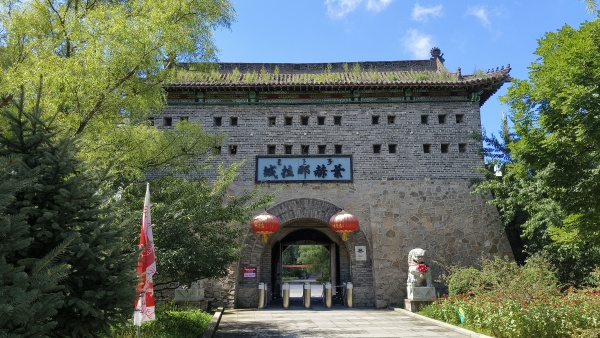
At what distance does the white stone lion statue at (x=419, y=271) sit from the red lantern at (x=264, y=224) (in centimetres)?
375

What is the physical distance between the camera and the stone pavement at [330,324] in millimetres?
8367

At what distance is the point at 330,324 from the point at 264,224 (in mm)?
3594

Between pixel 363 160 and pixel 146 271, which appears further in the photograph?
pixel 363 160

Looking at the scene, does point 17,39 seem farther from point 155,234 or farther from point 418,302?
point 418,302

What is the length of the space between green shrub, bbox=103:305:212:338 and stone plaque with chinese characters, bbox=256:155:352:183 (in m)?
5.06

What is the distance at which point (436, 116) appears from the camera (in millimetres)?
14398

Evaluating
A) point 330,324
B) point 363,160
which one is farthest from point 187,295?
point 363,160

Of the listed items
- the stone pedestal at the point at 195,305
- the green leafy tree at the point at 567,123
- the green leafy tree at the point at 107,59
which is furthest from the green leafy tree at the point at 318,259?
the green leafy tree at the point at 567,123

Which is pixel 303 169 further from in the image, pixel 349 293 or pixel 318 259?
pixel 318 259

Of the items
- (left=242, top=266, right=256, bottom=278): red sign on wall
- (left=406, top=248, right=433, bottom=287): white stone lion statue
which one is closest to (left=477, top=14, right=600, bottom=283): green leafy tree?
(left=406, top=248, right=433, bottom=287): white stone lion statue

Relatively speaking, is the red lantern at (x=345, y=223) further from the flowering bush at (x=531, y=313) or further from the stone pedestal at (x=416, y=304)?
the flowering bush at (x=531, y=313)

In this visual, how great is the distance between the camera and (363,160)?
14.1 meters

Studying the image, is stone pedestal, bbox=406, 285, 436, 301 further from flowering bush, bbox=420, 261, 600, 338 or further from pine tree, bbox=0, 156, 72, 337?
pine tree, bbox=0, 156, 72, 337

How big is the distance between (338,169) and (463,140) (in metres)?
3.95
